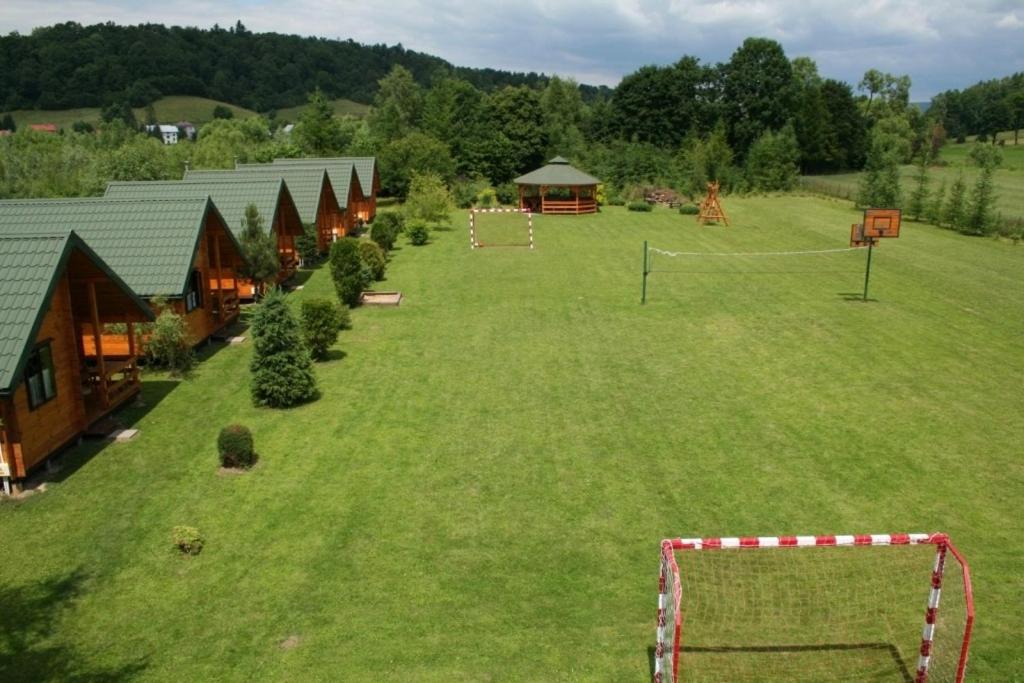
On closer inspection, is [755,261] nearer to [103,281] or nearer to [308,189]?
[308,189]

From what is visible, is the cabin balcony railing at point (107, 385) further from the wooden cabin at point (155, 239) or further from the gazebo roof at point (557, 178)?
the gazebo roof at point (557, 178)

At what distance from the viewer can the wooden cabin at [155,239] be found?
750 inches

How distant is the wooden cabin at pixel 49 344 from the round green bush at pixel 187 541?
3490 millimetres

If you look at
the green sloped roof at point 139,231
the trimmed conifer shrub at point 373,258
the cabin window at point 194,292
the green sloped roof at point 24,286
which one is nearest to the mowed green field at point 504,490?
the cabin window at point 194,292

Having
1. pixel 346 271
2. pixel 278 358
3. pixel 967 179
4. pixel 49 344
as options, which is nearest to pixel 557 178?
pixel 346 271

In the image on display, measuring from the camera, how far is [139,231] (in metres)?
19.9

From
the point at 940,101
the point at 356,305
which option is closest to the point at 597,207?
the point at 356,305

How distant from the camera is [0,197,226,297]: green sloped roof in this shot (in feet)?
62.5

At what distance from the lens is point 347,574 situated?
34.3ft

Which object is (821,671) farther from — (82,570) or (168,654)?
(82,570)

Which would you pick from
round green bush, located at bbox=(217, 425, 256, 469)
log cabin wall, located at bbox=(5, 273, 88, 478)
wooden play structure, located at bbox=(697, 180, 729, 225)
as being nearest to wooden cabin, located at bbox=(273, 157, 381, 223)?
wooden play structure, located at bbox=(697, 180, 729, 225)

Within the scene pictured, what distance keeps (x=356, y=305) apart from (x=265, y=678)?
18.1 meters

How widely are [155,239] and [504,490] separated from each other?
1218 cm

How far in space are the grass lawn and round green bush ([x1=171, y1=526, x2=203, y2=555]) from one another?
44.8 metres
